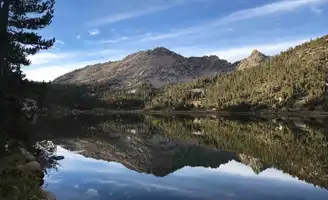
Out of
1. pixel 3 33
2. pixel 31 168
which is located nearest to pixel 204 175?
pixel 31 168

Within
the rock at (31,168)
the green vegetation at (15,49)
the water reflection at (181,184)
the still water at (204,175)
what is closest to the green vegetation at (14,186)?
the rock at (31,168)

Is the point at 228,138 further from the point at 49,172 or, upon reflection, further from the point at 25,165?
the point at 25,165

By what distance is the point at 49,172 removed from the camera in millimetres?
31688

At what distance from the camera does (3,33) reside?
138 ft

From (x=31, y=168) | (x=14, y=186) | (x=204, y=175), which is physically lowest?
(x=204, y=175)

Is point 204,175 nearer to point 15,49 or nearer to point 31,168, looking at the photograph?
point 31,168

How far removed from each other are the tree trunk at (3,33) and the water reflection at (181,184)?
14.7 m

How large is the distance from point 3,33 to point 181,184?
27.3m

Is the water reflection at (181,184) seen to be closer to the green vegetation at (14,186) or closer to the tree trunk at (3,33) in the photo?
the green vegetation at (14,186)

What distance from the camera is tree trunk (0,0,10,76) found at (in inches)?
1612

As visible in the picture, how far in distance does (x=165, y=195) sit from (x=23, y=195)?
366 inches

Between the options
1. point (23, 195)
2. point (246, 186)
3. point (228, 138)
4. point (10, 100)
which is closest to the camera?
point (23, 195)

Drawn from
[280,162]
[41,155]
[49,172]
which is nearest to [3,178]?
[49,172]

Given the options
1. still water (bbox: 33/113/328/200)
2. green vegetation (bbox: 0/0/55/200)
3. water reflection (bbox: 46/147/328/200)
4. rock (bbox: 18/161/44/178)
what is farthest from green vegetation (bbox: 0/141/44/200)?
green vegetation (bbox: 0/0/55/200)
